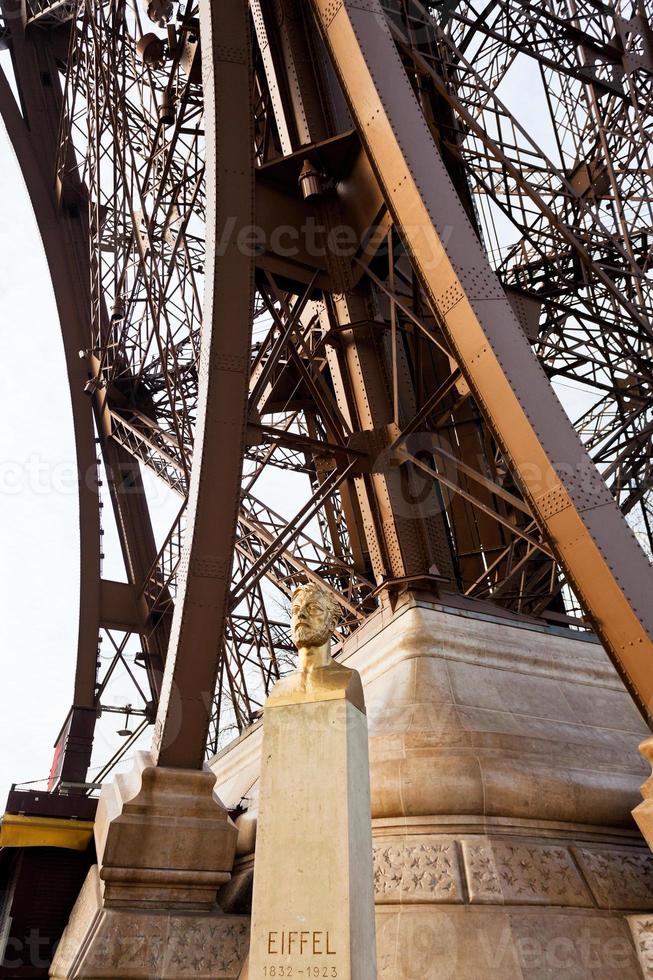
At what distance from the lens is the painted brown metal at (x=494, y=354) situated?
5.21 metres

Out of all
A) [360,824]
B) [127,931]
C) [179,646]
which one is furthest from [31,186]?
[360,824]

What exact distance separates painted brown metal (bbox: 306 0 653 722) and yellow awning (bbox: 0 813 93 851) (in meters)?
6.13

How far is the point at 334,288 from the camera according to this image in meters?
10.3

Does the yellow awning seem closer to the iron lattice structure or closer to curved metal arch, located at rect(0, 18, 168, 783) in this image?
the iron lattice structure

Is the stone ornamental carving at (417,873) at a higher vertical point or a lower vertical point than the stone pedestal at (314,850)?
higher

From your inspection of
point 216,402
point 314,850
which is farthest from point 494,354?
point 314,850

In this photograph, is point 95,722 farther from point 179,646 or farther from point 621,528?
point 621,528

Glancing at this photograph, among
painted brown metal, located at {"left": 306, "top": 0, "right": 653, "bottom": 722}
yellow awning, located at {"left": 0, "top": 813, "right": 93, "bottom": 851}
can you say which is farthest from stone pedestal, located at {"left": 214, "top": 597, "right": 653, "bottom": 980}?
yellow awning, located at {"left": 0, "top": 813, "right": 93, "bottom": 851}

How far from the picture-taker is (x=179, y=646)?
25.2ft

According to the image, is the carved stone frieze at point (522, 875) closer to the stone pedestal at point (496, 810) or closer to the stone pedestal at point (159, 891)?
the stone pedestal at point (496, 810)

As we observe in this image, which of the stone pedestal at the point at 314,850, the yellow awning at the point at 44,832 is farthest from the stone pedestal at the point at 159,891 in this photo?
the stone pedestal at the point at 314,850

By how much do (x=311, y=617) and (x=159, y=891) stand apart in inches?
136

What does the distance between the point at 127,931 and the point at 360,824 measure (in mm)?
3348

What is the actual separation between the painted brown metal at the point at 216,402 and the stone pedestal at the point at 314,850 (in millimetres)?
3340
